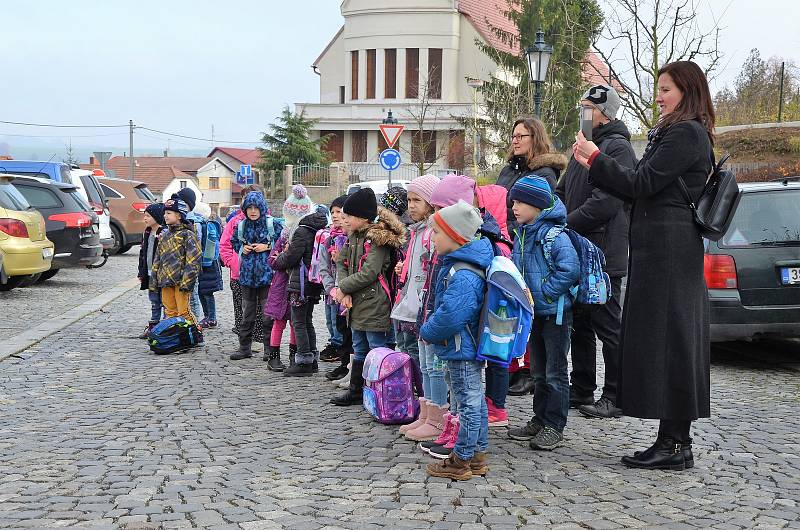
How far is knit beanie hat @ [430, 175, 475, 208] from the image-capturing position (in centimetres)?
649

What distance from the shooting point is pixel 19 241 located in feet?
52.5

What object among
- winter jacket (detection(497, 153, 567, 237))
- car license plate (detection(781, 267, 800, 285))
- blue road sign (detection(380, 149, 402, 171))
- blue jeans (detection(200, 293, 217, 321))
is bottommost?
blue jeans (detection(200, 293, 217, 321))

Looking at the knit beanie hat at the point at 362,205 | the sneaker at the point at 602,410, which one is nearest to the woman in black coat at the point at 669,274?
the sneaker at the point at 602,410

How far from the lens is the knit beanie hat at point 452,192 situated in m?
6.49

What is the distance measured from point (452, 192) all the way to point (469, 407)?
144cm

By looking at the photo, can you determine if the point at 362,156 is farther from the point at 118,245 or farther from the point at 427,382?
the point at 427,382

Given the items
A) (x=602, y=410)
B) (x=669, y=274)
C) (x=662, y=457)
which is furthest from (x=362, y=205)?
(x=662, y=457)

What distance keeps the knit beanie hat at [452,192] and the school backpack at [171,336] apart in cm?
488

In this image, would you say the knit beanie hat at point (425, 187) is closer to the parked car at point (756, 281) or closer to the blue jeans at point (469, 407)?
the blue jeans at point (469, 407)

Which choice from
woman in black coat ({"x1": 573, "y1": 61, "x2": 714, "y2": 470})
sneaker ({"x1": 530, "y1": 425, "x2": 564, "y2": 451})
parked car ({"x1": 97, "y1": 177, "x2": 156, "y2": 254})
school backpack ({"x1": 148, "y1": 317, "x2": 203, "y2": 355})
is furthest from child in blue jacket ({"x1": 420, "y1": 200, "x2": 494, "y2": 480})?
parked car ({"x1": 97, "y1": 177, "x2": 156, "y2": 254})

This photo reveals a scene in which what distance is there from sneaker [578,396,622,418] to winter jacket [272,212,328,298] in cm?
290

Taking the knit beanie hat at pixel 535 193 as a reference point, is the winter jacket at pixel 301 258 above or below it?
below

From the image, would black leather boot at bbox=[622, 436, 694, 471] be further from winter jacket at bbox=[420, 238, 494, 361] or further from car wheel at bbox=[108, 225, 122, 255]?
car wheel at bbox=[108, 225, 122, 255]

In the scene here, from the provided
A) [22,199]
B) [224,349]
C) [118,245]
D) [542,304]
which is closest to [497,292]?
[542,304]
